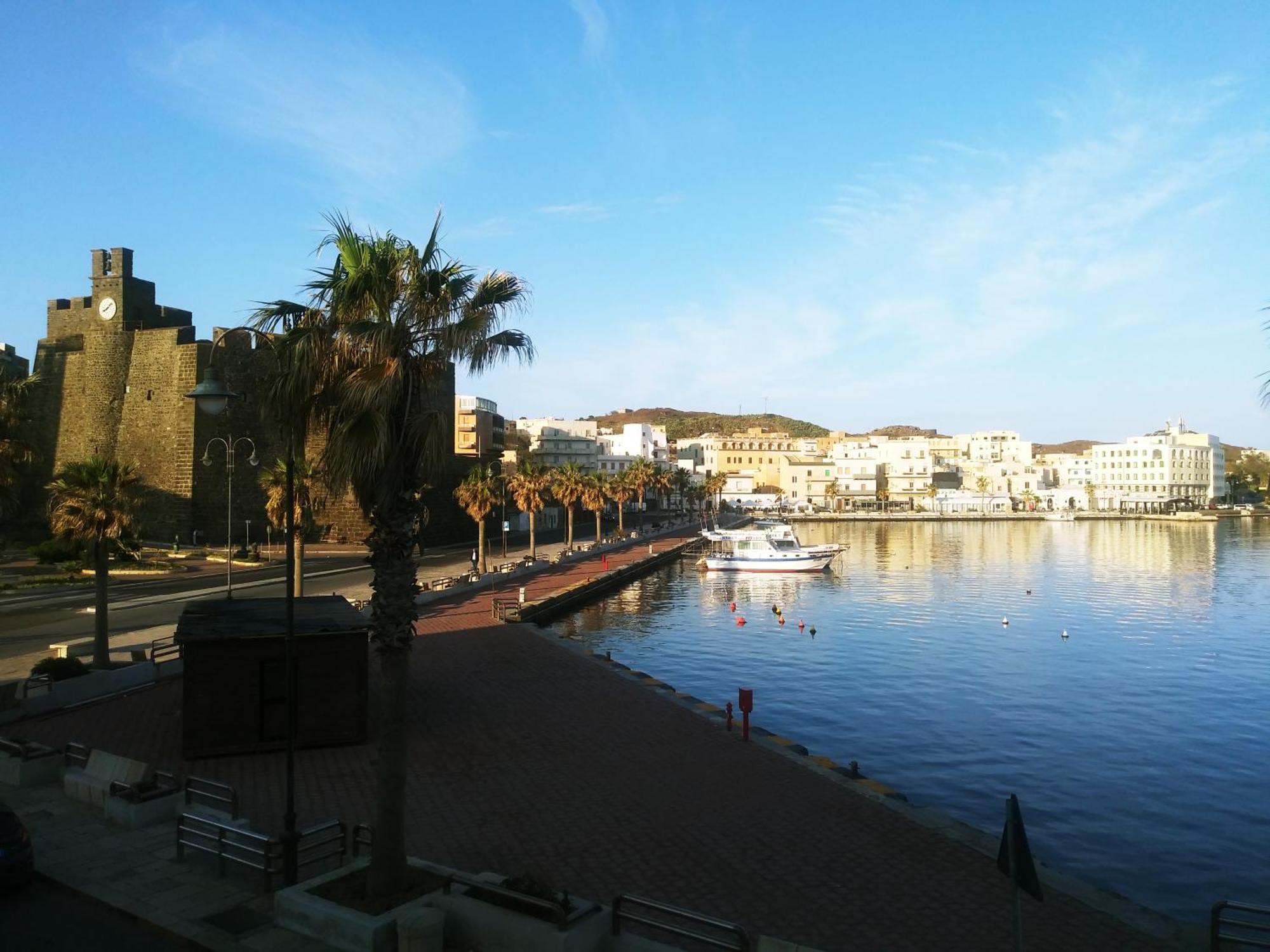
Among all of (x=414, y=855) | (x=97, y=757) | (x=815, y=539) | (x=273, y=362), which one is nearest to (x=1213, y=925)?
(x=414, y=855)

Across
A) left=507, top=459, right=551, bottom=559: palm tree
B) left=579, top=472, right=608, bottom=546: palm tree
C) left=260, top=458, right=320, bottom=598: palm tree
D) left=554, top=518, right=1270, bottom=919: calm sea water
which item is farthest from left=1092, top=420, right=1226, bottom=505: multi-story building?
left=260, top=458, right=320, bottom=598: palm tree

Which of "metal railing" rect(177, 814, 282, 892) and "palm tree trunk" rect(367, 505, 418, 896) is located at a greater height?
"palm tree trunk" rect(367, 505, 418, 896)

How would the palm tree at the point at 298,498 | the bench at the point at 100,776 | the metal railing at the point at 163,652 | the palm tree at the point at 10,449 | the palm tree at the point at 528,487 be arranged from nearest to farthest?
1. the bench at the point at 100,776
2. the metal railing at the point at 163,652
3. the palm tree at the point at 10,449
4. the palm tree at the point at 298,498
5. the palm tree at the point at 528,487

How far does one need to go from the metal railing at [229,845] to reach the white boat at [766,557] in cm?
5383

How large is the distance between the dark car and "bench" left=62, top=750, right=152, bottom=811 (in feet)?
6.79

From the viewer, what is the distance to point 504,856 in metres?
10.9

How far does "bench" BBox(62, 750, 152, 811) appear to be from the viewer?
11680 mm

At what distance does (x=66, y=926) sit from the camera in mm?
8570

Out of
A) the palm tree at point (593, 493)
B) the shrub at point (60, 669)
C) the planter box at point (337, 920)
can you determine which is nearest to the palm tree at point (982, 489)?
the palm tree at point (593, 493)

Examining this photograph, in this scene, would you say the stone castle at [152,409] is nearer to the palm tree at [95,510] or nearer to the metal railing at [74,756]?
the palm tree at [95,510]

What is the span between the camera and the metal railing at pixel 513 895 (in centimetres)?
756

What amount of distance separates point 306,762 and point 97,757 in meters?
3.21

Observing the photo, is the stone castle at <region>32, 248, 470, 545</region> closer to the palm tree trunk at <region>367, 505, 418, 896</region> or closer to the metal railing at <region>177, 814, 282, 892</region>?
the metal railing at <region>177, 814, 282, 892</region>

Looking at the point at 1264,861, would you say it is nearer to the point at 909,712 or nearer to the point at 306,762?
the point at 909,712
